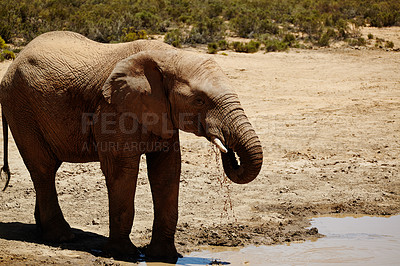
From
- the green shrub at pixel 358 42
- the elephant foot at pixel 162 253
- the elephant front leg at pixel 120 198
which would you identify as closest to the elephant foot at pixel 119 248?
the elephant front leg at pixel 120 198

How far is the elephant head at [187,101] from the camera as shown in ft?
16.9

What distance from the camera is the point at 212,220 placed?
772 cm

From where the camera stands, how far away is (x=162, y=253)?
6.31m

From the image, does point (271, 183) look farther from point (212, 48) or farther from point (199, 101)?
point (212, 48)

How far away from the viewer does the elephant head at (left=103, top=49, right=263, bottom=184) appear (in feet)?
16.9

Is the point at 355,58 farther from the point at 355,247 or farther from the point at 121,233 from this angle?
the point at 121,233

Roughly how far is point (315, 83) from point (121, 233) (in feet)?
33.0

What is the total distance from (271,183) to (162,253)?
321cm

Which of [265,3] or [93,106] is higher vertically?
[265,3]

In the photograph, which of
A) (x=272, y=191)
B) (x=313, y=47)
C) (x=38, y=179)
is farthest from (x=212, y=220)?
(x=313, y=47)

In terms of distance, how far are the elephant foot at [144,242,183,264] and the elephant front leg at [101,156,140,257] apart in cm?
23

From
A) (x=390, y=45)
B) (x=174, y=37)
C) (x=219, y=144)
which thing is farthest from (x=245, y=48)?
(x=219, y=144)

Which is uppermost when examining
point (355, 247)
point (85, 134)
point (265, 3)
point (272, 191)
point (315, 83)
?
point (265, 3)

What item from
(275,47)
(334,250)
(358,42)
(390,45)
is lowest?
(334,250)
